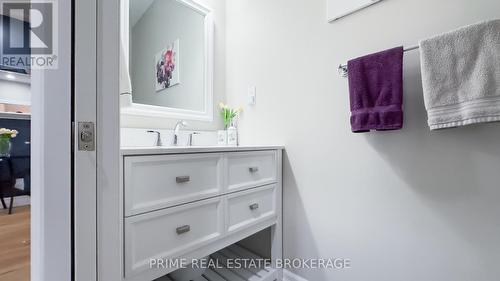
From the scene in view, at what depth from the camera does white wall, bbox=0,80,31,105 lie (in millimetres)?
1473

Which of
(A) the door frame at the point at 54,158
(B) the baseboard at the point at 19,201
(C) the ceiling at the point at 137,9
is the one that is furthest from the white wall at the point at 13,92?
(A) the door frame at the point at 54,158

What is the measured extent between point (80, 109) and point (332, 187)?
1159mm

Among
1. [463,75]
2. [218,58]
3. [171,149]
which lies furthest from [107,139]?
[218,58]

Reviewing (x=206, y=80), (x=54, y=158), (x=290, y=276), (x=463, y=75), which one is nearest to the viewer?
(x=54, y=158)

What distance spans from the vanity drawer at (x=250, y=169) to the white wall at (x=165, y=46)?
0.70 m

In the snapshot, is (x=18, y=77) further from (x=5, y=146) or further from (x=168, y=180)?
(x=168, y=180)

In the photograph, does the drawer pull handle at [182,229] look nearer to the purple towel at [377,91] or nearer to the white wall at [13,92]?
the purple towel at [377,91]

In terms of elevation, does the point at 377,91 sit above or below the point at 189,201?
above

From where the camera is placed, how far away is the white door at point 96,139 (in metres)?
0.50

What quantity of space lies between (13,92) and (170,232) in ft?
5.33

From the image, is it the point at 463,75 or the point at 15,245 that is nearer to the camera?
the point at 463,75

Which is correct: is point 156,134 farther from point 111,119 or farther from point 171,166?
point 111,119

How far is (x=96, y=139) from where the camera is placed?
0.52 metres

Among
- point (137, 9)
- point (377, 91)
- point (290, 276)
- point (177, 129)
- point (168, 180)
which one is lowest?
point (290, 276)
